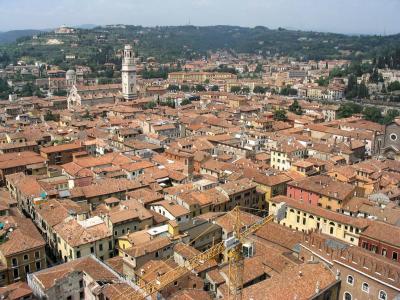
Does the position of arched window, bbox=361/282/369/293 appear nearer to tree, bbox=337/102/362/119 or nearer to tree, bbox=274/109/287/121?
tree, bbox=274/109/287/121

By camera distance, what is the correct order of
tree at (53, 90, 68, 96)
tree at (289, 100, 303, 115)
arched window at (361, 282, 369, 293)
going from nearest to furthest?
arched window at (361, 282, 369, 293), tree at (289, 100, 303, 115), tree at (53, 90, 68, 96)

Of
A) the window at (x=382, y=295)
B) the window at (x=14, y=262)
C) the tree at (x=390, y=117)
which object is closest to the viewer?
the window at (x=382, y=295)

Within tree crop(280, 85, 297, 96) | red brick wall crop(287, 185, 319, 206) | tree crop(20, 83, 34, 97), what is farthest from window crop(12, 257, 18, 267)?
tree crop(280, 85, 297, 96)

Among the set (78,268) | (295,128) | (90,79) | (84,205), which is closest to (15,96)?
(90,79)

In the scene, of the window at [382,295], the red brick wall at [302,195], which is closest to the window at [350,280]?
the window at [382,295]

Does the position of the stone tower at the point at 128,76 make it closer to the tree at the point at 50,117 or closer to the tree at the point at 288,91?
the tree at the point at 50,117

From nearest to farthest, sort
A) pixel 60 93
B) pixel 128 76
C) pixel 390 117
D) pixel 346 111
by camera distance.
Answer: pixel 390 117, pixel 346 111, pixel 128 76, pixel 60 93

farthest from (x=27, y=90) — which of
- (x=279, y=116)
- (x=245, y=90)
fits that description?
(x=279, y=116)

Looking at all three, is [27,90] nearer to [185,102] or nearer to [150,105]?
[150,105]

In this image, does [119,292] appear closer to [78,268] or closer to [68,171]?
[78,268]
